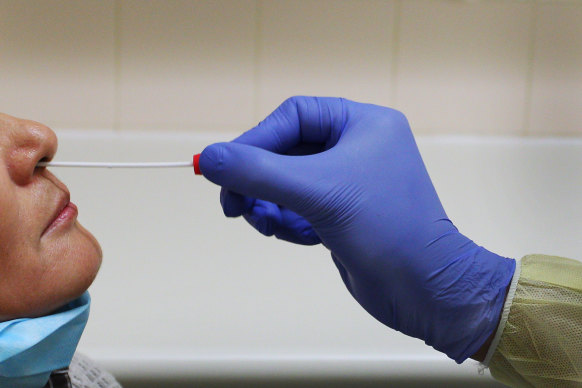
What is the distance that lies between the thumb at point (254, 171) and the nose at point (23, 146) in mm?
184

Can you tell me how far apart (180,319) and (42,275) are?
96 centimetres

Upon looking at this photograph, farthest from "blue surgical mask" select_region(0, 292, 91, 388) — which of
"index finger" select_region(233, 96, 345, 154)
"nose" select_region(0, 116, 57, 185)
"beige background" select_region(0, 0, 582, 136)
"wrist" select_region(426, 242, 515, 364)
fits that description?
"beige background" select_region(0, 0, 582, 136)

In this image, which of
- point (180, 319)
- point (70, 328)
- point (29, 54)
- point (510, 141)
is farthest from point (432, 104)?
point (70, 328)

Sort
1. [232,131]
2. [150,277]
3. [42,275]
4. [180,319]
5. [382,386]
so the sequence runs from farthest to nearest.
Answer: [232,131]
[150,277]
[180,319]
[382,386]
[42,275]

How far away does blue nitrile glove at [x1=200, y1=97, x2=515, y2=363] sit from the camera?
75cm

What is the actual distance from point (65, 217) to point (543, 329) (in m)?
0.60

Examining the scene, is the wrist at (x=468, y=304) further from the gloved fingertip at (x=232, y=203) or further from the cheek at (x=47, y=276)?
the cheek at (x=47, y=276)

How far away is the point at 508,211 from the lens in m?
1.88

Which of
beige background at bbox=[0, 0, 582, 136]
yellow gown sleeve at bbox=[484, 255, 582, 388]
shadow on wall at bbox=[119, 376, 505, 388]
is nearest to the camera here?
yellow gown sleeve at bbox=[484, 255, 582, 388]

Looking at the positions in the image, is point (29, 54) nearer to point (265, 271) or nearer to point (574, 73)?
point (265, 271)

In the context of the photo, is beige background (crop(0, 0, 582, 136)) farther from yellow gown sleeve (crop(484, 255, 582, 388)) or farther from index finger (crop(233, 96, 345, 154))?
yellow gown sleeve (crop(484, 255, 582, 388))

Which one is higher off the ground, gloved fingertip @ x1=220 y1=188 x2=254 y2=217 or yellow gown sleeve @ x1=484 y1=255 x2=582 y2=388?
gloved fingertip @ x1=220 y1=188 x2=254 y2=217

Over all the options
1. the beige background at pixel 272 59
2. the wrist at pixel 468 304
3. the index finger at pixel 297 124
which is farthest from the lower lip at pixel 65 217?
the beige background at pixel 272 59

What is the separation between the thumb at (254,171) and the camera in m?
0.74
